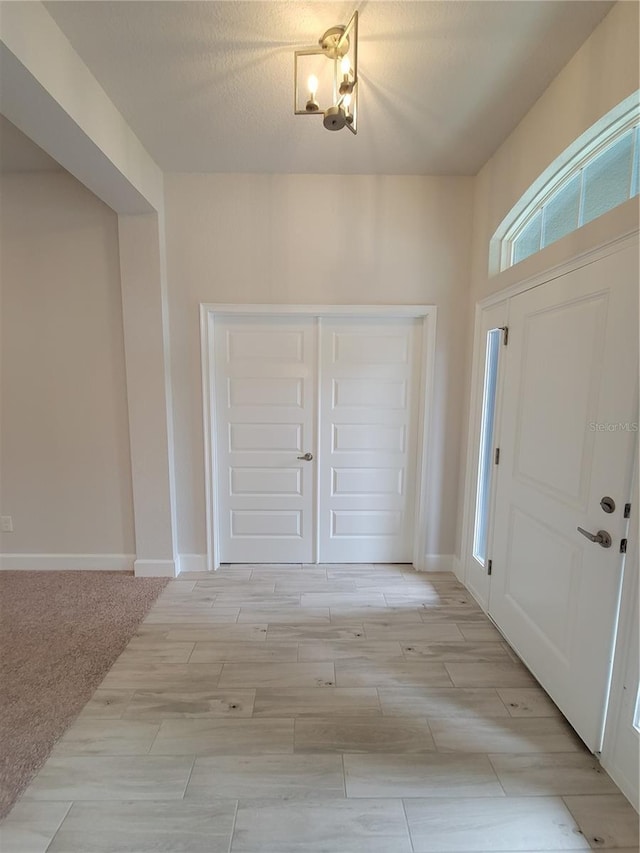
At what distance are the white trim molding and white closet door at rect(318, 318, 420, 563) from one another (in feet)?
0.23

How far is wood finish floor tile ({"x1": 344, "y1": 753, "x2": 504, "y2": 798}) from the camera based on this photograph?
1.42 m

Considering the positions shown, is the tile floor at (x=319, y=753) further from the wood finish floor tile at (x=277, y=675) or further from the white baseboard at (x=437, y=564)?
the white baseboard at (x=437, y=564)

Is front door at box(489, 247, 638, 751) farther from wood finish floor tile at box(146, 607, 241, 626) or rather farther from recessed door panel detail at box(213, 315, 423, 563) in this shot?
wood finish floor tile at box(146, 607, 241, 626)

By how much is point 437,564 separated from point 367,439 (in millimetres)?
1165

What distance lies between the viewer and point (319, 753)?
1549 mm

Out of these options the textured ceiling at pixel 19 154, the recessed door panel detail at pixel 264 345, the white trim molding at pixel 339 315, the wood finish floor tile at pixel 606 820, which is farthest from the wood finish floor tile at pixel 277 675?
the textured ceiling at pixel 19 154

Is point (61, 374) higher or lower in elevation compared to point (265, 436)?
higher

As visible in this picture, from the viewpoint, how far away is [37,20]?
4.70ft

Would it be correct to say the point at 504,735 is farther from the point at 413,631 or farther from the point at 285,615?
the point at 285,615

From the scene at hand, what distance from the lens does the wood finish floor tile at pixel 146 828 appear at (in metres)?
1.25

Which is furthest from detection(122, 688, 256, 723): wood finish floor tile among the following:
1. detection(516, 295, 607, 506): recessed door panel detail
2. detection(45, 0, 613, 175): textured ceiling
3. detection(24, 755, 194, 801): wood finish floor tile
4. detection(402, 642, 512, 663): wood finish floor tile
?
detection(45, 0, 613, 175): textured ceiling

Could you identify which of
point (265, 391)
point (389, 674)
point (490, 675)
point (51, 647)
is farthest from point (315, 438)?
point (51, 647)

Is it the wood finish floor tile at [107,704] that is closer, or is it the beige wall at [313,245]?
the wood finish floor tile at [107,704]

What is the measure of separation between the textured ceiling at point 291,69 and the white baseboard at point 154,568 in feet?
9.44
